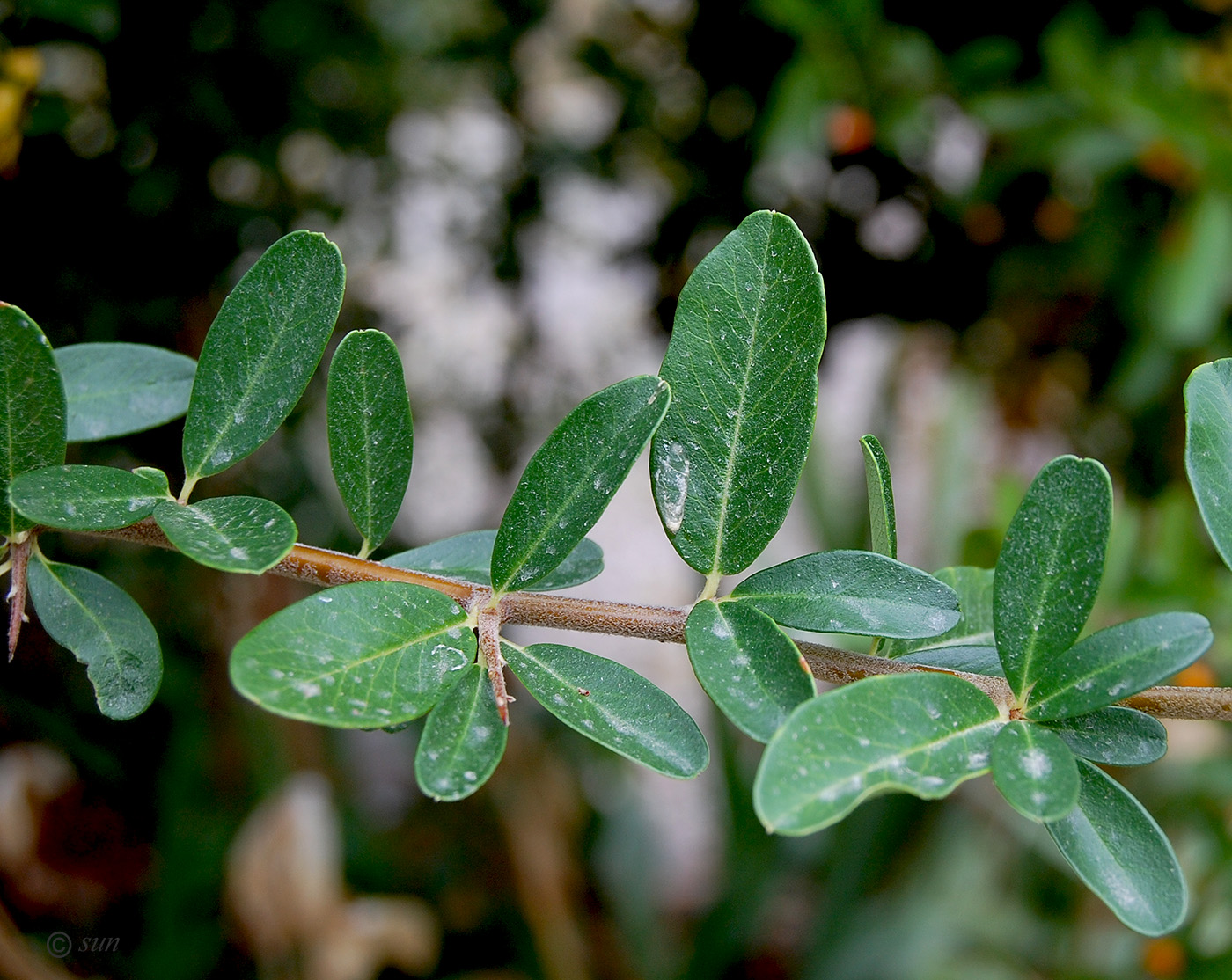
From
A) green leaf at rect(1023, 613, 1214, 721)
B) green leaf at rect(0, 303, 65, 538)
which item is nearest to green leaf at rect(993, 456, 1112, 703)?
green leaf at rect(1023, 613, 1214, 721)

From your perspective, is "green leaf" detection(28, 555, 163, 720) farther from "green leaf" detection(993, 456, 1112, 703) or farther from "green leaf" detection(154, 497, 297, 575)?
"green leaf" detection(993, 456, 1112, 703)

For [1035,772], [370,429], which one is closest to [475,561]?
[370,429]

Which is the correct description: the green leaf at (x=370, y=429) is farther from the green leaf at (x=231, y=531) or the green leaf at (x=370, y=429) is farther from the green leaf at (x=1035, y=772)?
the green leaf at (x=1035, y=772)

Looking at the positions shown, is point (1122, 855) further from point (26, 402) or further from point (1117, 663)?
point (26, 402)

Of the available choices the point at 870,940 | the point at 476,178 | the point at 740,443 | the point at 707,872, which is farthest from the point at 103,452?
the point at 707,872

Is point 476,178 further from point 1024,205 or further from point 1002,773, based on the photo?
point 1002,773

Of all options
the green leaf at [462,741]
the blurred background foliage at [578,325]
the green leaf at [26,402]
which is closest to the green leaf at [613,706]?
the green leaf at [462,741]
